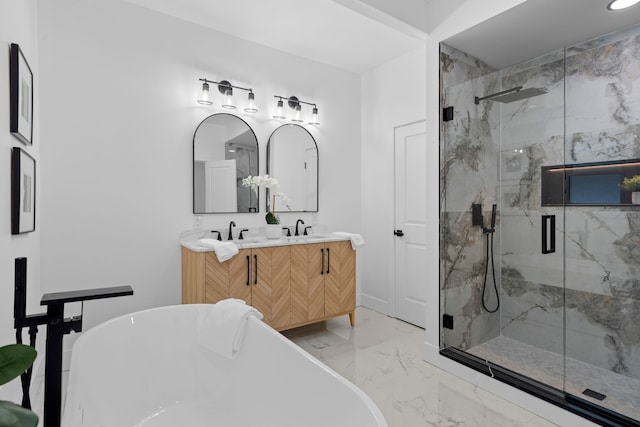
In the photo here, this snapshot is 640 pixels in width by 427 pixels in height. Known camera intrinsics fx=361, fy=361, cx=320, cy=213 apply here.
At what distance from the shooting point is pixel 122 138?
286 centimetres

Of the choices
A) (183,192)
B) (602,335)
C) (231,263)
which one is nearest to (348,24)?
(183,192)

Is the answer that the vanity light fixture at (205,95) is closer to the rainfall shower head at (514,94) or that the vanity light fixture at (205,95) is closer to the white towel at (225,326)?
the white towel at (225,326)

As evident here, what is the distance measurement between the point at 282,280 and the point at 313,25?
2250 millimetres

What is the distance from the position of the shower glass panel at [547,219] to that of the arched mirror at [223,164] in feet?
5.80

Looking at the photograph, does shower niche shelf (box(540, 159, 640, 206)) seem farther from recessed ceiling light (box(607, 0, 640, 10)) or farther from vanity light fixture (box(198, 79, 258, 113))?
vanity light fixture (box(198, 79, 258, 113))

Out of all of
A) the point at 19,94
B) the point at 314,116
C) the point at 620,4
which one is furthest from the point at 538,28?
the point at 19,94

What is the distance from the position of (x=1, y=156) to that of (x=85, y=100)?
4.52 feet

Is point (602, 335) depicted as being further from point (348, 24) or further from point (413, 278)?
point (348, 24)

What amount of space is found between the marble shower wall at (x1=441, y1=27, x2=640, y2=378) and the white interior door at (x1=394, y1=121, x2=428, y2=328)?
2.36 ft

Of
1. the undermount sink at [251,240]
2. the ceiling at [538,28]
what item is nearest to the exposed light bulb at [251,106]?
the undermount sink at [251,240]

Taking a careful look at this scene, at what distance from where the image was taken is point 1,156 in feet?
5.06

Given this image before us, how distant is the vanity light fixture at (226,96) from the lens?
3133 millimetres

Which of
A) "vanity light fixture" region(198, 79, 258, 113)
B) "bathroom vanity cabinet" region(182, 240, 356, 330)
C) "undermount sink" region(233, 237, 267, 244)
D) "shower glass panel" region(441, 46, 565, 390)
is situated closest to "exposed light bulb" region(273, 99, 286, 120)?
"vanity light fixture" region(198, 79, 258, 113)

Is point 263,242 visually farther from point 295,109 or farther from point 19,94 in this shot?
point 19,94
